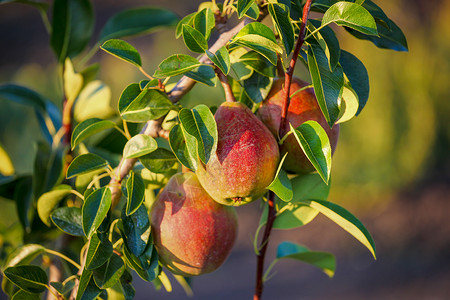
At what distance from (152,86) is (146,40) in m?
5.54

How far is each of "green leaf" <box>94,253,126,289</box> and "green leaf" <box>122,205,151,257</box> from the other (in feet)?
0.10

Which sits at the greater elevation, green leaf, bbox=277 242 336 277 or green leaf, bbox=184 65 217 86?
green leaf, bbox=184 65 217 86

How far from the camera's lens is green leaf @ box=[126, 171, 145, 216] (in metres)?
0.46

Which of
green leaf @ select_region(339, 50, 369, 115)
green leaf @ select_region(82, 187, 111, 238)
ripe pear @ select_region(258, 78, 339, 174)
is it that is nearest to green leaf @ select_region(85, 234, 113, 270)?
green leaf @ select_region(82, 187, 111, 238)

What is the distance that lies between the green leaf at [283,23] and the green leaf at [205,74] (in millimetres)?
81

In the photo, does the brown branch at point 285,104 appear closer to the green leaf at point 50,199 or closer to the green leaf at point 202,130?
the green leaf at point 202,130

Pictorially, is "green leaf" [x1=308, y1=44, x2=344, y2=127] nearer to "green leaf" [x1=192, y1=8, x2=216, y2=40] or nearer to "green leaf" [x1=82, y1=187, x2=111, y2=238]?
"green leaf" [x1=192, y1=8, x2=216, y2=40]

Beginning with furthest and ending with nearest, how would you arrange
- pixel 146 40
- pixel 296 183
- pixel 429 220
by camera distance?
pixel 146 40 → pixel 429 220 → pixel 296 183

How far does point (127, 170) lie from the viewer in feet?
1.73

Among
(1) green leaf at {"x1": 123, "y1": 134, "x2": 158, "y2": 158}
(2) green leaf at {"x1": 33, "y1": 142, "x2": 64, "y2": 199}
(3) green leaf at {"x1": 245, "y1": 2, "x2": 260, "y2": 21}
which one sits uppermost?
(3) green leaf at {"x1": 245, "y1": 2, "x2": 260, "y2": 21}

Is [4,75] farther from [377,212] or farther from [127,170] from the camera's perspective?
[127,170]

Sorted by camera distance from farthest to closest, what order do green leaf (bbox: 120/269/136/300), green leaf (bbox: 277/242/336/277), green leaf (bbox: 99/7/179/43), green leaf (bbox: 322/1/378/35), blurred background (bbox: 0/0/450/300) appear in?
blurred background (bbox: 0/0/450/300) → green leaf (bbox: 99/7/179/43) → green leaf (bbox: 277/242/336/277) → green leaf (bbox: 120/269/136/300) → green leaf (bbox: 322/1/378/35)

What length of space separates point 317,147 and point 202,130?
0.11 metres

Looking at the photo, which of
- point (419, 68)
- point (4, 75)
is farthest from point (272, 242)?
point (4, 75)
